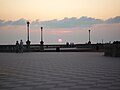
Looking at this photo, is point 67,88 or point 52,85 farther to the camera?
point 52,85

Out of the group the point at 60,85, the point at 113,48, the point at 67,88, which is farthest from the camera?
the point at 113,48

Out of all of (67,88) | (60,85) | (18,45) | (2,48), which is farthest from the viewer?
(2,48)

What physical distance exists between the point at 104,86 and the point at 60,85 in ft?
5.12

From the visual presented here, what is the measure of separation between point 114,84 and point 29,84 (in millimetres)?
3098

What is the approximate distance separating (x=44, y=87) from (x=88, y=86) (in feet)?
5.06

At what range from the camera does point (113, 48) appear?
30.9m

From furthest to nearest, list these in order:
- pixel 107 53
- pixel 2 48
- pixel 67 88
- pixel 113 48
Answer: pixel 2 48 → pixel 107 53 → pixel 113 48 → pixel 67 88

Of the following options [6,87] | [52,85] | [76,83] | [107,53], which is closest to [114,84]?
[76,83]

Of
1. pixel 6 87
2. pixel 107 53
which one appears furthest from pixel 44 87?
pixel 107 53

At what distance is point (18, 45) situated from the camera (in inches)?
1863

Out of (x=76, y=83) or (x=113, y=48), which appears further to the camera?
(x=113, y=48)

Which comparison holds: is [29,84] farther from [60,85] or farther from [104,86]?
[104,86]

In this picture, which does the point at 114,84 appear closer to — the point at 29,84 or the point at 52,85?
the point at 52,85

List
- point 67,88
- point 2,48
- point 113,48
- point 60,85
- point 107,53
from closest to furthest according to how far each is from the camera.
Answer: point 67,88 < point 60,85 < point 113,48 < point 107,53 < point 2,48
